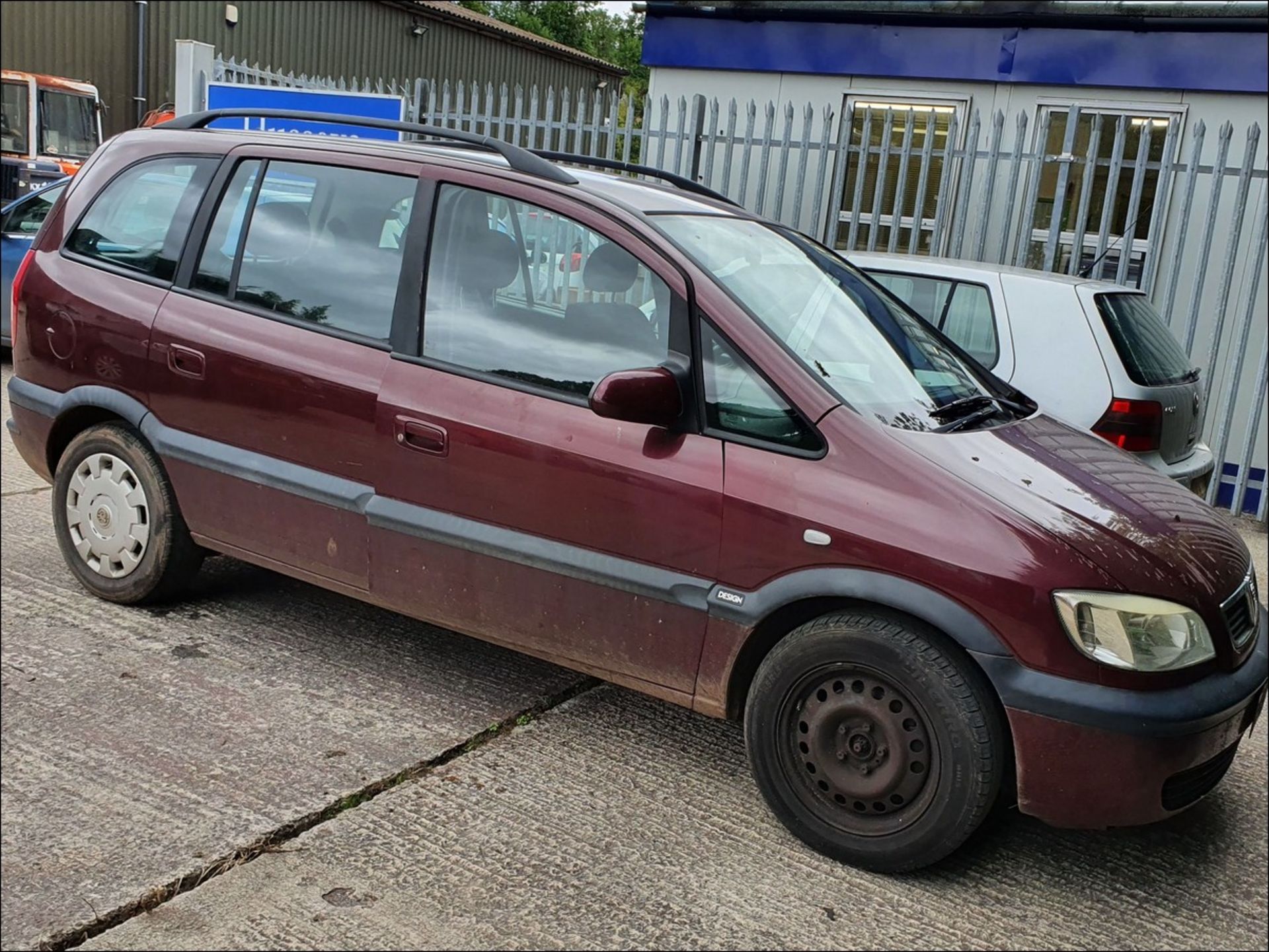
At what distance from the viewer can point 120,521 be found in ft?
15.0

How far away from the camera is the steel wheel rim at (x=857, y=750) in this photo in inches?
123

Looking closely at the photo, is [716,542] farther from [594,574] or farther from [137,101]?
[137,101]

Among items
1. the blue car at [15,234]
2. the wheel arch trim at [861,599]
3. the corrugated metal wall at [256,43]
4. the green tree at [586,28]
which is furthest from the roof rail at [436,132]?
the green tree at [586,28]

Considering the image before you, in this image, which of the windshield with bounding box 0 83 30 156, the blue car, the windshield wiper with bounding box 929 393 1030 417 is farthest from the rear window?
the windshield with bounding box 0 83 30 156

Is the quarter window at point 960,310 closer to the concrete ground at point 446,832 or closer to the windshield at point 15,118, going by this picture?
the concrete ground at point 446,832

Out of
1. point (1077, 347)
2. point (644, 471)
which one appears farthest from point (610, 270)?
point (1077, 347)

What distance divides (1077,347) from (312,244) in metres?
3.44

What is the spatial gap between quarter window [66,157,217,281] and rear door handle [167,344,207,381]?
307 millimetres

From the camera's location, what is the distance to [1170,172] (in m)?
8.13

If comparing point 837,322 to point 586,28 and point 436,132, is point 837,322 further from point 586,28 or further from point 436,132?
point 586,28

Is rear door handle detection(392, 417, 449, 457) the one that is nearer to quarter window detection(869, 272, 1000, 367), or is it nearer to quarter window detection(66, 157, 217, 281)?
quarter window detection(66, 157, 217, 281)

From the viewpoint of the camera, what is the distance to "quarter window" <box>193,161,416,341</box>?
3971 millimetres

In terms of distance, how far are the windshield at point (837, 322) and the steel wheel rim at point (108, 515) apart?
2258 mm

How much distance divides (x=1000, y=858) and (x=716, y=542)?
3.92 feet
